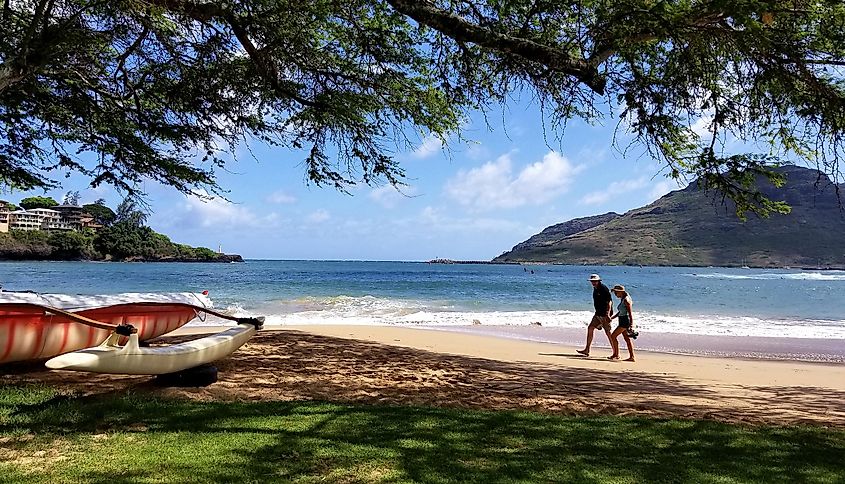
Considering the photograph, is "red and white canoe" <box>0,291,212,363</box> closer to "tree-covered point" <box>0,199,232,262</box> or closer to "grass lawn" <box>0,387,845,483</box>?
"grass lawn" <box>0,387,845,483</box>

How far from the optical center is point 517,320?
19.3 metres

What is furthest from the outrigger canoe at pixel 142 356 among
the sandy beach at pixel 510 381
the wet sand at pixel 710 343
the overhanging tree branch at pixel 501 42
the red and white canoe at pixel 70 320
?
the wet sand at pixel 710 343

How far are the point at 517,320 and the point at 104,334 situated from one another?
14795mm

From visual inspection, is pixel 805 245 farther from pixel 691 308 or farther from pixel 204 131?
pixel 204 131

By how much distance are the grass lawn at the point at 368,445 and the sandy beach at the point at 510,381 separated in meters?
0.56

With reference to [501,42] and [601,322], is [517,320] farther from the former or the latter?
[501,42]

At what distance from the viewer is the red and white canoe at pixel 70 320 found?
537 centimetres

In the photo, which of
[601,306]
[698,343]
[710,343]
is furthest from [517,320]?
[601,306]

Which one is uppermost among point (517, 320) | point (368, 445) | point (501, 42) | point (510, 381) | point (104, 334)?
point (501, 42)

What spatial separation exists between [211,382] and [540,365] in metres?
5.21

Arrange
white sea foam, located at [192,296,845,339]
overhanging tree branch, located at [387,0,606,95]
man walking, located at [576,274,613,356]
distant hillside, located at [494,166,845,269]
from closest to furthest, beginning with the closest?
overhanging tree branch, located at [387,0,606,95] < man walking, located at [576,274,613,356] < white sea foam, located at [192,296,845,339] < distant hillside, located at [494,166,845,269]

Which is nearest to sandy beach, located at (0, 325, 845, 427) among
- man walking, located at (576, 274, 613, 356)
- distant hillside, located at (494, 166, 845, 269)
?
man walking, located at (576, 274, 613, 356)

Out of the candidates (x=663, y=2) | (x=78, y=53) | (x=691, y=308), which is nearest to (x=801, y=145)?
(x=663, y=2)

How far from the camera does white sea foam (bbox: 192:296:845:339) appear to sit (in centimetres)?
1662
